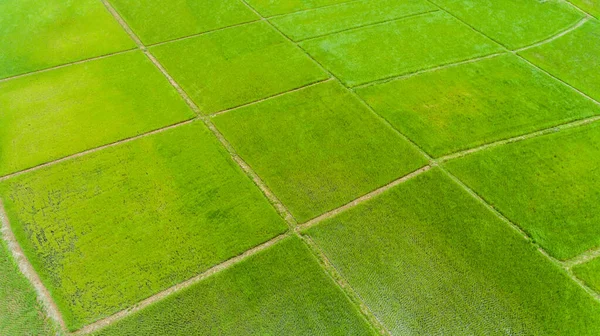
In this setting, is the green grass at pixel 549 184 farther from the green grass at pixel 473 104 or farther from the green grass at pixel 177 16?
the green grass at pixel 177 16

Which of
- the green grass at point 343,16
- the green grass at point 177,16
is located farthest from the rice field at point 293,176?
the green grass at point 343,16

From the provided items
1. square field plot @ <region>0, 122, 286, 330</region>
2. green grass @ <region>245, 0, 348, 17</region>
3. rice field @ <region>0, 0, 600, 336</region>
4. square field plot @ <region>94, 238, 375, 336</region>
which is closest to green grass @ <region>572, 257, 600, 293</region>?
rice field @ <region>0, 0, 600, 336</region>

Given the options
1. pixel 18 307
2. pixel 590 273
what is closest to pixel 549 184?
pixel 590 273

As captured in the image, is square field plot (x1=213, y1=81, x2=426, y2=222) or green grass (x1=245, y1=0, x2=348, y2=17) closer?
square field plot (x1=213, y1=81, x2=426, y2=222)

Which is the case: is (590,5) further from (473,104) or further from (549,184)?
(549,184)

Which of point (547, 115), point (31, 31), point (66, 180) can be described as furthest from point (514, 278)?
point (31, 31)

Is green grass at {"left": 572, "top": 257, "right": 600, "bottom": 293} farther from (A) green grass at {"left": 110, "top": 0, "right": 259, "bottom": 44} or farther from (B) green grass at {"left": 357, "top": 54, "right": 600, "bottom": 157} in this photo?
(A) green grass at {"left": 110, "top": 0, "right": 259, "bottom": 44}

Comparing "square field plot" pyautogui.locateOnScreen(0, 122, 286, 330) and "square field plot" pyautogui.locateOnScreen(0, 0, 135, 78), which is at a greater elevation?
"square field plot" pyautogui.locateOnScreen(0, 0, 135, 78)
